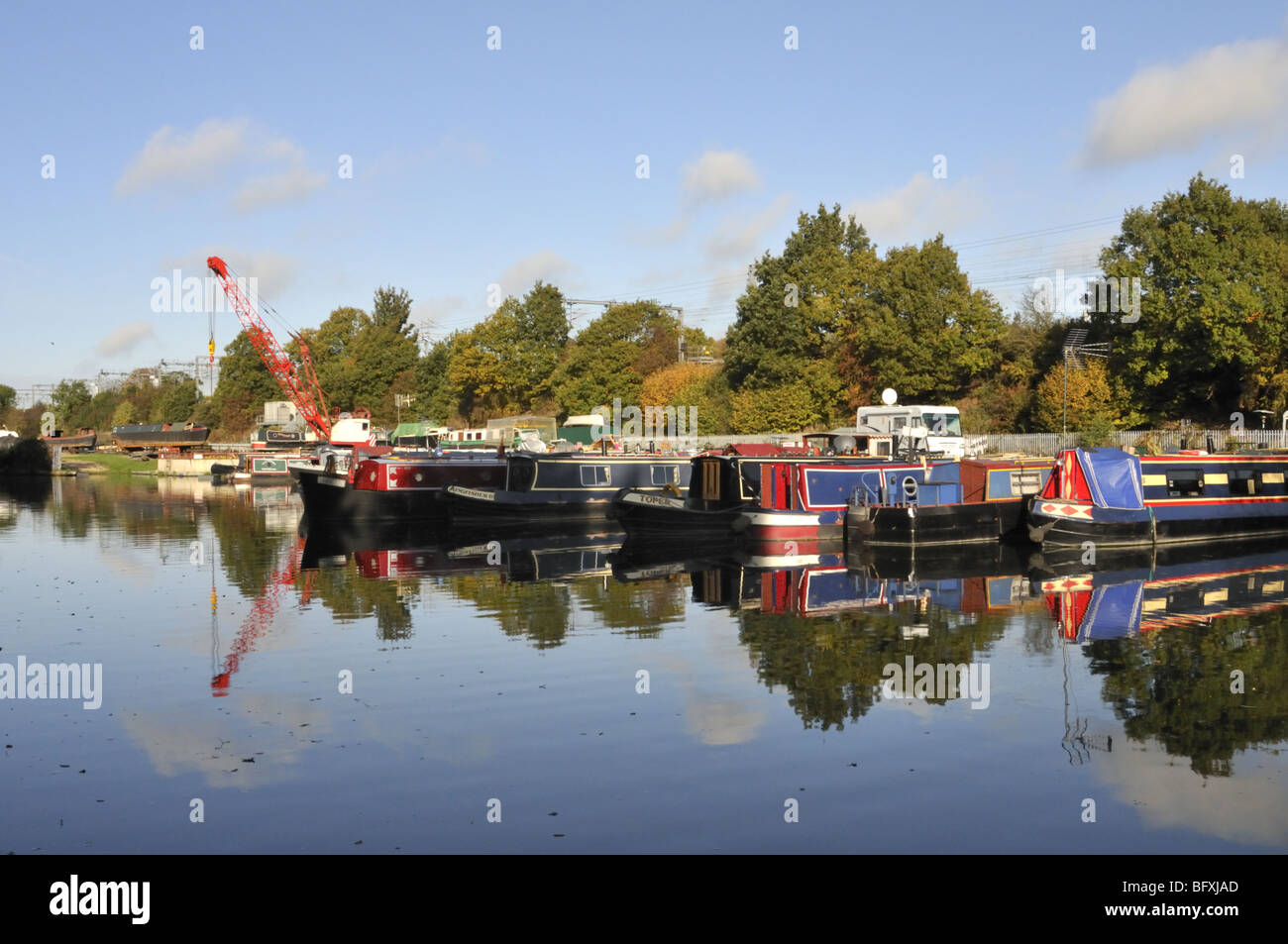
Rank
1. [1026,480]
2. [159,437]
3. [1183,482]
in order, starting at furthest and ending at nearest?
[159,437] → [1026,480] → [1183,482]

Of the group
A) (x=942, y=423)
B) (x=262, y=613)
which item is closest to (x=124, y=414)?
(x=942, y=423)

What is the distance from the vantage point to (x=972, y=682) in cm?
1501

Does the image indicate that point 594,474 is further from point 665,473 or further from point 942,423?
point 942,423

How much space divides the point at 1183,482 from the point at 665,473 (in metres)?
17.8

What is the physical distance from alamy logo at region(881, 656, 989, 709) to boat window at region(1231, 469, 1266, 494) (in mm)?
21209

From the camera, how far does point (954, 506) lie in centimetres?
3145

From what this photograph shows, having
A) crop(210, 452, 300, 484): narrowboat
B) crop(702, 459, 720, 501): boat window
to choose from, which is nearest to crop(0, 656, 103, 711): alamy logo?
crop(702, 459, 720, 501): boat window

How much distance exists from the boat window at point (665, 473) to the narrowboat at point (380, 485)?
6.01 metres

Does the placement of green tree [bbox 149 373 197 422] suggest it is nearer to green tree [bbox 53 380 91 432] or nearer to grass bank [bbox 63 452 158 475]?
green tree [bbox 53 380 91 432]

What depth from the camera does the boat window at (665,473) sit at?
42.4m

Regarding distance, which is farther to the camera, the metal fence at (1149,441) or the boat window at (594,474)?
the metal fence at (1149,441)

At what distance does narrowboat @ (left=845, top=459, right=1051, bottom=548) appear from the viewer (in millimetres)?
30969
